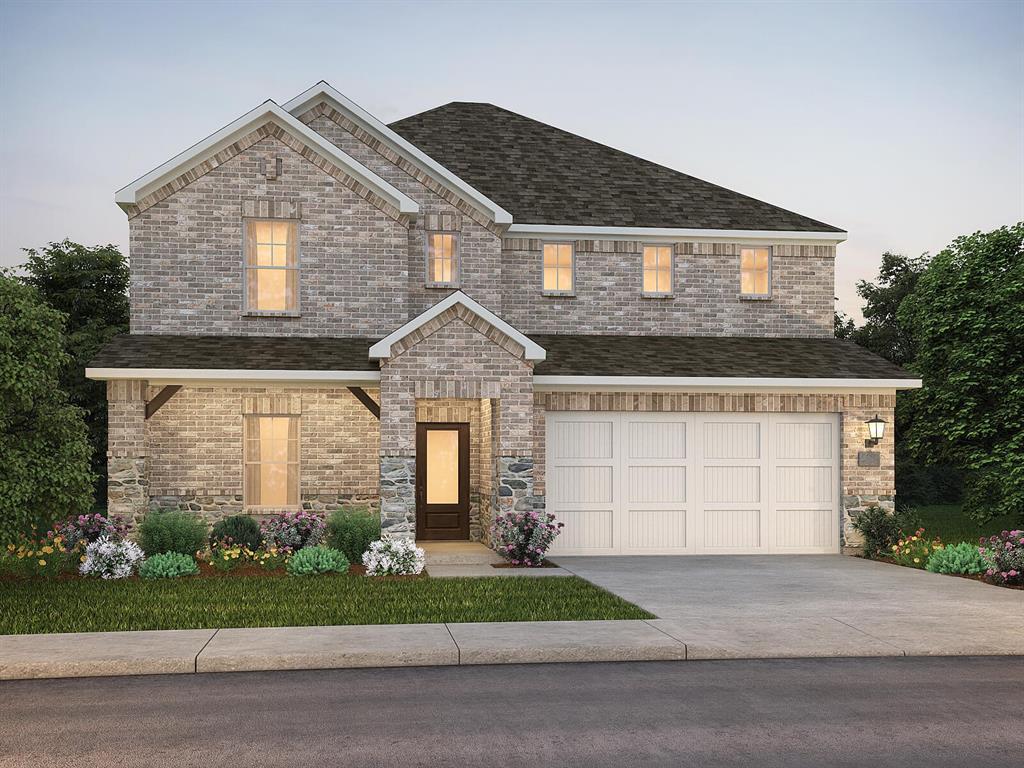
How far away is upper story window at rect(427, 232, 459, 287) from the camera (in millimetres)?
20766

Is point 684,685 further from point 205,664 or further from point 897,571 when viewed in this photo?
point 897,571

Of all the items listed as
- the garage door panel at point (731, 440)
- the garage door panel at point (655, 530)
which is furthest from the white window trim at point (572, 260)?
the garage door panel at point (655, 530)

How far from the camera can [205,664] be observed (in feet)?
31.9

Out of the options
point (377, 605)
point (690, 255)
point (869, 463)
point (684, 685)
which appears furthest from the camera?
point (690, 255)

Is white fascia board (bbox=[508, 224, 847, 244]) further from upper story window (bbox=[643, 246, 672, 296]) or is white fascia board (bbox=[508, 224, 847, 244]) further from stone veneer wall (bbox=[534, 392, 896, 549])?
stone veneer wall (bbox=[534, 392, 896, 549])

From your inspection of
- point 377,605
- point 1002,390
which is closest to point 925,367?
point 1002,390

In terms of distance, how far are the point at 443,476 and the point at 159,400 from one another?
5.78m

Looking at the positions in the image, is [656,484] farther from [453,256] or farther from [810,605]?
[810,605]

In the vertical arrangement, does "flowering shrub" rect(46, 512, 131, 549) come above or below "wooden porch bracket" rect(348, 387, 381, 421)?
below

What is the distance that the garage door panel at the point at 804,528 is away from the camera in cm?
1981

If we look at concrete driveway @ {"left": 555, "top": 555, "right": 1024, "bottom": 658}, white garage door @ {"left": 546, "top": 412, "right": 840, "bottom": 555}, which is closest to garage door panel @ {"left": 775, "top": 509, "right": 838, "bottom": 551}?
white garage door @ {"left": 546, "top": 412, "right": 840, "bottom": 555}

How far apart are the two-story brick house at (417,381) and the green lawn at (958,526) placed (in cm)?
706

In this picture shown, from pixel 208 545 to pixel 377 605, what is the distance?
5751mm

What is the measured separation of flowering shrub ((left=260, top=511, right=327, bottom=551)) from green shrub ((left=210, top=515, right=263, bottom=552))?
231 millimetres
